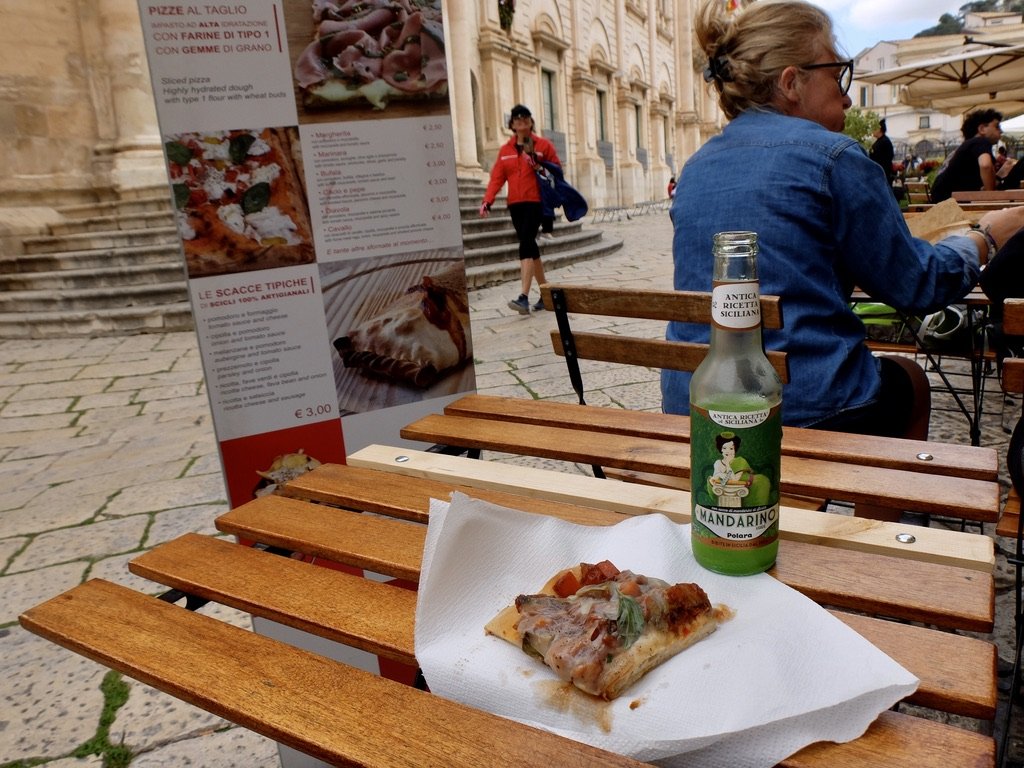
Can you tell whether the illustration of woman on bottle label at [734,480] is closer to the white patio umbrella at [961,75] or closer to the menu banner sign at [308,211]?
the menu banner sign at [308,211]

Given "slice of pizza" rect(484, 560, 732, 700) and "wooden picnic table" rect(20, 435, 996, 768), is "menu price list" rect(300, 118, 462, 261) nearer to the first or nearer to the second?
"wooden picnic table" rect(20, 435, 996, 768)

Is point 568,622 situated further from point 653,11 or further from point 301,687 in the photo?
point 653,11

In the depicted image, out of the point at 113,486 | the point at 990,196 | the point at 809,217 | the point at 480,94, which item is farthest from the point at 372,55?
the point at 480,94

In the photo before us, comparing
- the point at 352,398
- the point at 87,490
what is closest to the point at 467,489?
the point at 352,398

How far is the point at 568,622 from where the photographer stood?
79cm

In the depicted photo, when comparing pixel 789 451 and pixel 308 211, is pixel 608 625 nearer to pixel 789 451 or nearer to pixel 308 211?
pixel 789 451

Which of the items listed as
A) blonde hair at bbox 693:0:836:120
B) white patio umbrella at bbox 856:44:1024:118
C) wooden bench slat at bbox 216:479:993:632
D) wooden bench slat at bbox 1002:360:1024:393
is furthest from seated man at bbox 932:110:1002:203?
wooden bench slat at bbox 216:479:993:632

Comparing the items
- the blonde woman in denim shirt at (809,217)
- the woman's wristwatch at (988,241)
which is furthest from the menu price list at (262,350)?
the woman's wristwatch at (988,241)

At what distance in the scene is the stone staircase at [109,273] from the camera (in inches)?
288

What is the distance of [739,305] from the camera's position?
2.77 feet

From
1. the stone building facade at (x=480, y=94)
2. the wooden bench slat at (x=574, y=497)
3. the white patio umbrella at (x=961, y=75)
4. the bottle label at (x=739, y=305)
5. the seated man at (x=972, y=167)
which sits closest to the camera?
the bottle label at (x=739, y=305)

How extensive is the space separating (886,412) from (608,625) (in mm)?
1363

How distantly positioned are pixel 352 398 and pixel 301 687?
46.2 inches

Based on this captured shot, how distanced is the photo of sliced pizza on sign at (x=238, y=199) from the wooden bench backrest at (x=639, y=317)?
690 millimetres
